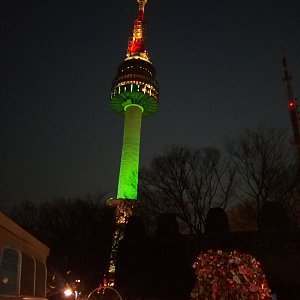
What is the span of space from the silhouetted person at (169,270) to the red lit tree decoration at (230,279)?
929cm

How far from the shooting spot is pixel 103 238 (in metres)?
32.7

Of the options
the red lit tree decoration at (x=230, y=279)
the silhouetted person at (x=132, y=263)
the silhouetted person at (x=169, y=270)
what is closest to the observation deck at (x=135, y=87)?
the silhouetted person at (x=132, y=263)

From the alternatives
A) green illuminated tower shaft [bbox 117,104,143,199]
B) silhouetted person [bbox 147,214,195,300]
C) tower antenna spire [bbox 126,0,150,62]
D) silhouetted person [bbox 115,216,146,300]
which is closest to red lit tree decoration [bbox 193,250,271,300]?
silhouetted person [bbox 147,214,195,300]

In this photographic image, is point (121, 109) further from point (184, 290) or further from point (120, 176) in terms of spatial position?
point (184, 290)

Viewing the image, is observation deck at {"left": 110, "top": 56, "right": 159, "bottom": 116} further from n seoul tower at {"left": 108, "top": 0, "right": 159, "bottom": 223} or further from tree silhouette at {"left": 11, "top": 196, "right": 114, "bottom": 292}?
tree silhouette at {"left": 11, "top": 196, "right": 114, "bottom": 292}

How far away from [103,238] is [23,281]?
1093 inches

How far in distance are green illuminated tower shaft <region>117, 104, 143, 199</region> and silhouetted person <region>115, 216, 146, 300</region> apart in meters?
26.6

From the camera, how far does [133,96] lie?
61.5 meters

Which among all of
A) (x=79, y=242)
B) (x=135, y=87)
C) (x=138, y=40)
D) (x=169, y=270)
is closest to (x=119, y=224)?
(x=79, y=242)

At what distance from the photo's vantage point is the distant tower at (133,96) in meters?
57.1

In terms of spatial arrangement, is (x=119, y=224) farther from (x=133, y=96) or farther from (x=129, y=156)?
(x=133, y=96)

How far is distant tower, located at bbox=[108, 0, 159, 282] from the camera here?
57125mm

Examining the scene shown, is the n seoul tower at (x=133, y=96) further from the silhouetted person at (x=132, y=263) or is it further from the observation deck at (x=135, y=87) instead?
the silhouetted person at (x=132, y=263)

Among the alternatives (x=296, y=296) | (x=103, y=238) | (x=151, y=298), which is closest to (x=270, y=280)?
(x=296, y=296)
